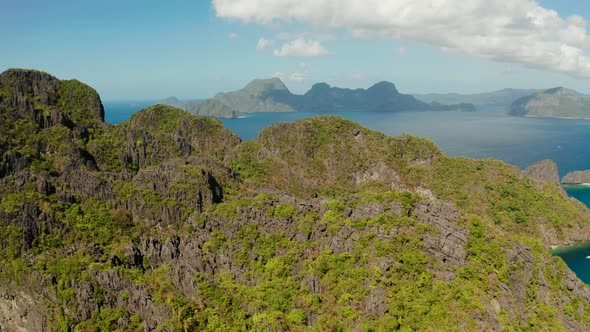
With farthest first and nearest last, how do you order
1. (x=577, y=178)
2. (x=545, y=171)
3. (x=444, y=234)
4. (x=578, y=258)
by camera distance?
1. (x=577, y=178)
2. (x=545, y=171)
3. (x=578, y=258)
4. (x=444, y=234)

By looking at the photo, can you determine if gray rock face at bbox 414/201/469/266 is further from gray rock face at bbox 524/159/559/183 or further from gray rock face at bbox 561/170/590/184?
gray rock face at bbox 561/170/590/184

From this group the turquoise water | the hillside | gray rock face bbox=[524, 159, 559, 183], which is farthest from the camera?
gray rock face bbox=[524, 159, 559, 183]

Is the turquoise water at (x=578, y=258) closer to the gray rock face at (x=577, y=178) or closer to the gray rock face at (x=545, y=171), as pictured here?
the gray rock face at (x=545, y=171)

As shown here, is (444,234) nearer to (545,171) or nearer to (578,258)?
(578,258)

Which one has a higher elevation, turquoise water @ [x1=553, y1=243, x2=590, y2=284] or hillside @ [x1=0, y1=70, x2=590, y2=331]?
hillside @ [x1=0, y1=70, x2=590, y2=331]


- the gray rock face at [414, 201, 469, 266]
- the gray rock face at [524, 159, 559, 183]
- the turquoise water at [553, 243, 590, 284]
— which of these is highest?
the gray rock face at [414, 201, 469, 266]

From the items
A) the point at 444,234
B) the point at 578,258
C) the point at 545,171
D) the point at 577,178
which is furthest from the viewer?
the point at 577,178

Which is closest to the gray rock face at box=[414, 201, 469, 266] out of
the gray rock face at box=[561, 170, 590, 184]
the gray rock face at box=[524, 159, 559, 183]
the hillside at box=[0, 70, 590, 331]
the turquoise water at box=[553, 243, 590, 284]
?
the hillside at box=[0, 70, 590, 331]

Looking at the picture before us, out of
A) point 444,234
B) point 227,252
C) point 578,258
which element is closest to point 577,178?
point 578,258

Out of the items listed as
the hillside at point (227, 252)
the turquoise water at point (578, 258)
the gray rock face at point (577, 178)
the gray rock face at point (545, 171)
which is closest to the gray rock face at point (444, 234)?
the hillside at point (227, 252)
